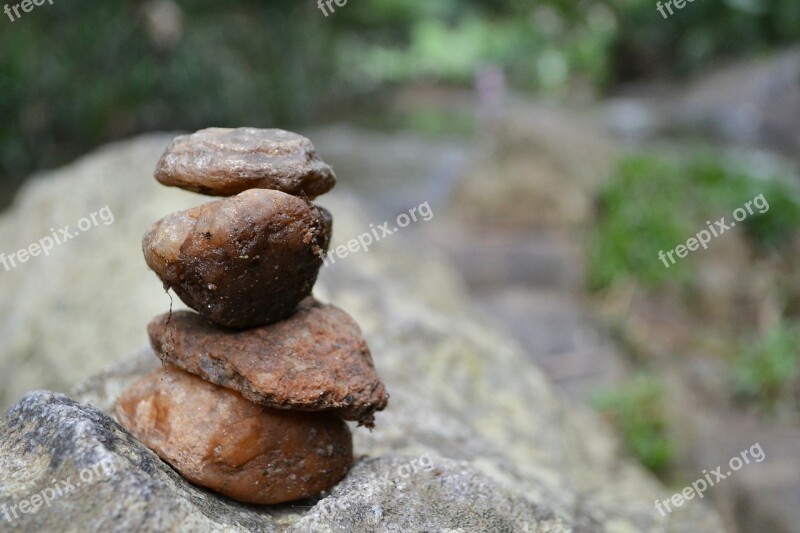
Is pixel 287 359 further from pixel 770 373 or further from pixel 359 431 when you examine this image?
pixel 770 373

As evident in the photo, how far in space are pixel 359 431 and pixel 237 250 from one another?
1.14m

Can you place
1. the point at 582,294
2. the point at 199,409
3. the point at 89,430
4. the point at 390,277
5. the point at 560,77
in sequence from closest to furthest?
1. the point at 89,430
2. the point at 199,409
3. the point at 390,277
4. the point at 582,294
5. the point at 560,77

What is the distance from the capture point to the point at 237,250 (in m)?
1.84

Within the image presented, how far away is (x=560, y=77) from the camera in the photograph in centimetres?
2148

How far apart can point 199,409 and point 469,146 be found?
12.5 m

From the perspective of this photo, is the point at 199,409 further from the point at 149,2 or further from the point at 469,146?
the point at 469,146

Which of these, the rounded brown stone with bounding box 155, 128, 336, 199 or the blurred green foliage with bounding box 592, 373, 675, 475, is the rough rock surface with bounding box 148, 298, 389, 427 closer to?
the rounded brown stone with bounding box 155, 128, 336, 199

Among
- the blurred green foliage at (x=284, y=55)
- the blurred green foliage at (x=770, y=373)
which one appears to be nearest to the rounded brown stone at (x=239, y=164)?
the blurred green foliage at (x=770, y=373)

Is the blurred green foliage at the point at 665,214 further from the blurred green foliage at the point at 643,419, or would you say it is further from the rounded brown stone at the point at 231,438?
the rounded brown stone at the point at 231,438

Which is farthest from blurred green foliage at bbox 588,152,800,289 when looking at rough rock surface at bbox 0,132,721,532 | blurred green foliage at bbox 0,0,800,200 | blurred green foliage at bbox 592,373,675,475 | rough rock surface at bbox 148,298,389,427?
blurred green foliage at bbox 0,0,800,200

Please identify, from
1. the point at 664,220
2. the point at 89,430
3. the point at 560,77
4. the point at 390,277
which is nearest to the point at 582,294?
the point at 664,220

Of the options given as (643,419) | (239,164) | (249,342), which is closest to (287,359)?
(249,342)

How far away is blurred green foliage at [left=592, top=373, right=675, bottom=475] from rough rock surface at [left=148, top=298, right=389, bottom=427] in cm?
358

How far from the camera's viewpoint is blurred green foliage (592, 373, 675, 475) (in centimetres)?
514
